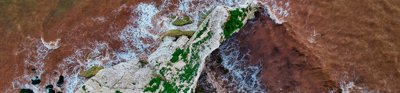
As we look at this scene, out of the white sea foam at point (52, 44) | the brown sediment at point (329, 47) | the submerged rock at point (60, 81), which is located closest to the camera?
the brown sediment at point (329, 47)

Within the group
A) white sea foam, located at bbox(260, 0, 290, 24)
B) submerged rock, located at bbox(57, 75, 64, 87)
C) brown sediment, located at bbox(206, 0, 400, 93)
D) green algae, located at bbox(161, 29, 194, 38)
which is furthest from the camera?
submerged rock, located at bbox(57, 75, 64, 87)

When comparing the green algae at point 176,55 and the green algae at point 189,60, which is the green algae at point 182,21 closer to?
the green algae at point 189,60

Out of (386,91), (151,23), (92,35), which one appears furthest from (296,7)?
(92,35)

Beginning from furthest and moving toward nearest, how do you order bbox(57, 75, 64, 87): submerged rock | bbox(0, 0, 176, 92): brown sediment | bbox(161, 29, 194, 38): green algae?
bbox(0, 0, 176, 92): brown sediment < bbox(57, 75, 64, 87): submerged rock < bbox(161, 29, 194, 38): green algae

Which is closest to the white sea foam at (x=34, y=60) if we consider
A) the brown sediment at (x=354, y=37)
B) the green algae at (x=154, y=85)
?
the green algae at (x=154, y=85)

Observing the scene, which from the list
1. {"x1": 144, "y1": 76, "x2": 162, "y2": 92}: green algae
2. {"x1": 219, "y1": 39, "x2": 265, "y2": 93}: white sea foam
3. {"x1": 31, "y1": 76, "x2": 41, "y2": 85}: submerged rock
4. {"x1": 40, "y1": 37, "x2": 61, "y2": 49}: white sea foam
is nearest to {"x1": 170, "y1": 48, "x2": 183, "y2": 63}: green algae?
{"x1": 144, "y1": 76, "x2": 162, "y2": 92}: green algae

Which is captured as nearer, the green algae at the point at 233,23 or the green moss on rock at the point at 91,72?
the green algae at the point at 233,23

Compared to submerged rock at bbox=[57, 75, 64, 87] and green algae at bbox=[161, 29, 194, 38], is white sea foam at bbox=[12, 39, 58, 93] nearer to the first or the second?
submerged rock at bbox=[57, 75, 64, 87]

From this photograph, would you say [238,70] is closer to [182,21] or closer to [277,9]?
[277,9]

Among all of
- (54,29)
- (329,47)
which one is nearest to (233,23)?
(329,47)

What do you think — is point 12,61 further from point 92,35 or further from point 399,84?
point 399,84

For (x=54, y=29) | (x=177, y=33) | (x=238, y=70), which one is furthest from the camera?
(x=54, y=29)
